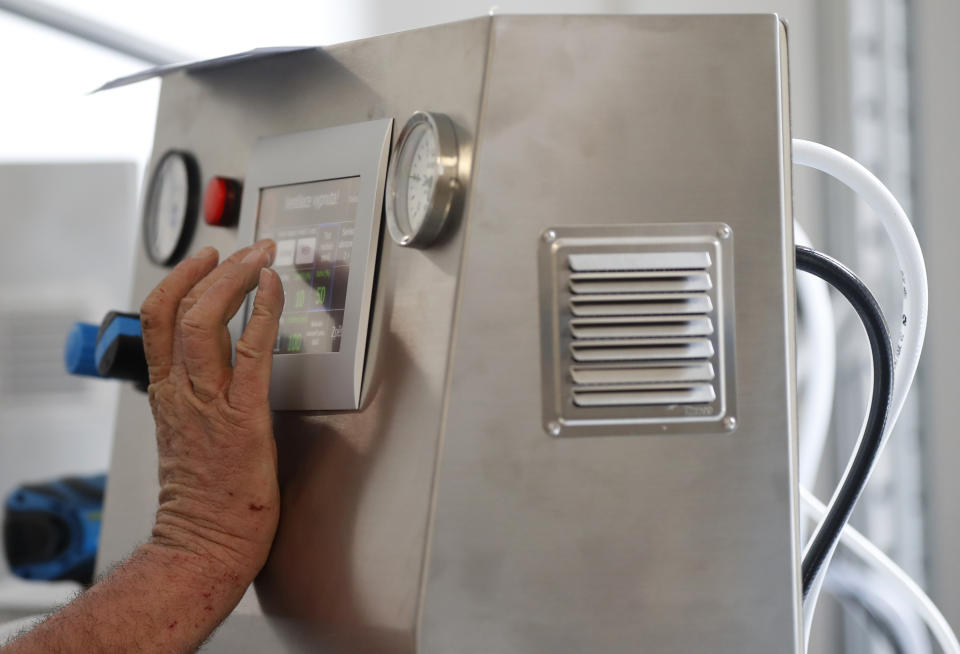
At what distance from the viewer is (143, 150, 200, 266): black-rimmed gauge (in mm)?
860

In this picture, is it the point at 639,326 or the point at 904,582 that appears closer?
the point at 639,326

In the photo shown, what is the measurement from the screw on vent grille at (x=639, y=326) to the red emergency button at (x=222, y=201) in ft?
1.14

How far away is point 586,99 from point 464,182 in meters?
0.10

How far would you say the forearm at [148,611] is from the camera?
0.64m

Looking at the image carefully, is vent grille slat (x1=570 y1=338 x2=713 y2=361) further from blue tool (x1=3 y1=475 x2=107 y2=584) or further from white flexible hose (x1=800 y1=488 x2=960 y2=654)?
blue tool (x1=3 y1=475 x2=107 y2=584)

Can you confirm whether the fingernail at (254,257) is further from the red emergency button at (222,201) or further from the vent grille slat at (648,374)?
the vent grille slat at (648,374)

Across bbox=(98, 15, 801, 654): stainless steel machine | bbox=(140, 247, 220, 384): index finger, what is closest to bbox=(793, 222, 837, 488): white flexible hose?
bbox=(98, 15, 801, 654): stainless steel machine

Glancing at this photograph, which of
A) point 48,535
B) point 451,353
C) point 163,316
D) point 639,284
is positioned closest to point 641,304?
point 639,284

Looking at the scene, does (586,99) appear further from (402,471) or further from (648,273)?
(402,471)

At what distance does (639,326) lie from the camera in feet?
1.94

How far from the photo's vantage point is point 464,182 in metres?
0.58

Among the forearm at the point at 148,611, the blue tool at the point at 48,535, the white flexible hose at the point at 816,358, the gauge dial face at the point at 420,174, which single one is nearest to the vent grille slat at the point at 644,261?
the gauge dial face at the point at 420,174

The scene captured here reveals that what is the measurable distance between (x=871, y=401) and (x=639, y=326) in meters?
0.26

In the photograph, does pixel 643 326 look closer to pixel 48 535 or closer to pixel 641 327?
pixel 641 327
